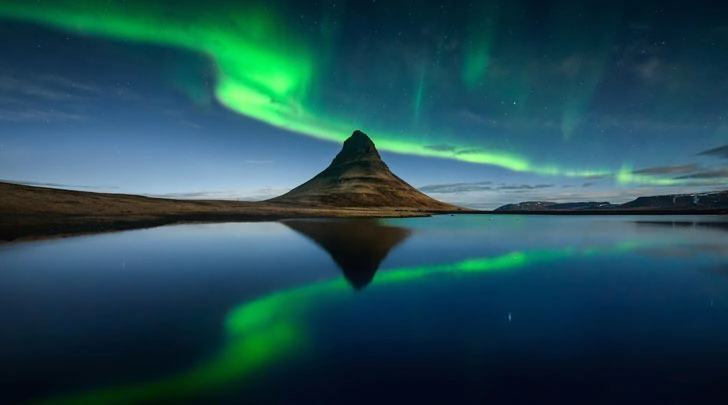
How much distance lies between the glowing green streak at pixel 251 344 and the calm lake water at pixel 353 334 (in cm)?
6

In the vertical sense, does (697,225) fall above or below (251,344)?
above

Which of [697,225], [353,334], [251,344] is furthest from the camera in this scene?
[697,225]

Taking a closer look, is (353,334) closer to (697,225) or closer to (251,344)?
(251,344)

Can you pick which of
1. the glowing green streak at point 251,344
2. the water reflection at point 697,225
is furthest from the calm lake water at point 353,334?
the water reflection at point 697,225

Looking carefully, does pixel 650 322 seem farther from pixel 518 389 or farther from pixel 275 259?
pixel 275 259

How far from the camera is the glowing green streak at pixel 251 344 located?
735 centimetres

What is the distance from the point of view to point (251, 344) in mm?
10406

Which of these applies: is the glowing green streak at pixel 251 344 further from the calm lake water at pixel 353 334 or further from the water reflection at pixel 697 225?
the water reflection at pixel 697 225

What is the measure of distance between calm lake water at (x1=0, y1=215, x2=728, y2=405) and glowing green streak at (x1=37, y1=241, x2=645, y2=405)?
6 cm

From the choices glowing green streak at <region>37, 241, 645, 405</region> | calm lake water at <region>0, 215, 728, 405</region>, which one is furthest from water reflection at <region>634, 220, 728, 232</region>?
glowing green streak at <region>37, 241, 645, 405</region>

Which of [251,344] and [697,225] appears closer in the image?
[251,344]

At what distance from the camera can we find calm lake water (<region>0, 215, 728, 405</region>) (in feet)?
25.0

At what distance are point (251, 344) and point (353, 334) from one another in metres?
3.45

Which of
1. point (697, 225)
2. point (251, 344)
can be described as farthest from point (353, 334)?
point (697, 225)
